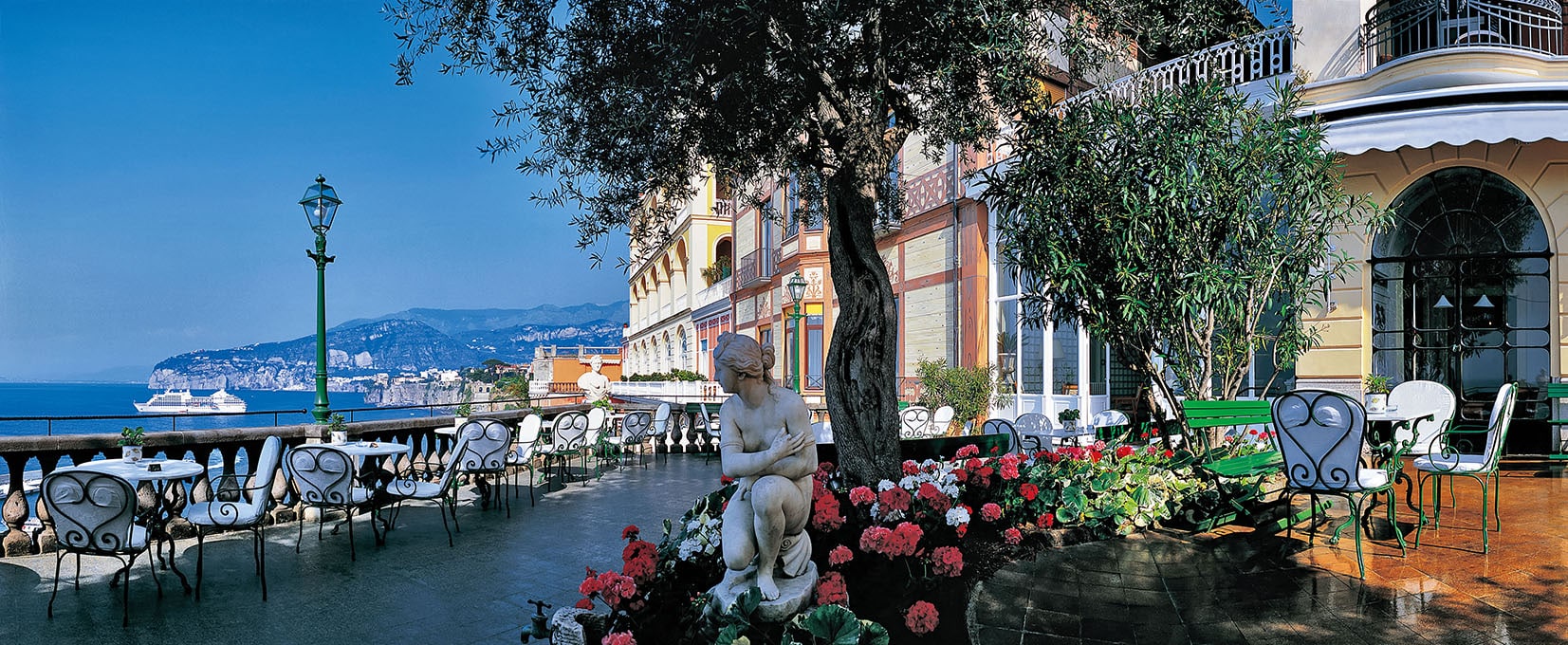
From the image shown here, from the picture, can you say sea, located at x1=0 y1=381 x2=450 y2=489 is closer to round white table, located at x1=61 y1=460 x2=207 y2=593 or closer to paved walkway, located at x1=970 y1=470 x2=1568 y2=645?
round white table, located at x1=61 y1=460 x2=207 y2=593

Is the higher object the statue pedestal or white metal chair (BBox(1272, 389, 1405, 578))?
white metal chair (BBox(1272, 389, 1405, 578))

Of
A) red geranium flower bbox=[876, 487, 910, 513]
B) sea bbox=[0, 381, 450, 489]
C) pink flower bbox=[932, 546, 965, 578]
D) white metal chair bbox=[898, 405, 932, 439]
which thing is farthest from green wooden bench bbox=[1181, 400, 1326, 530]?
sea bbox=[0, 381, 450, 489]

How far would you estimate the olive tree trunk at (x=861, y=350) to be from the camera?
4.90 metres

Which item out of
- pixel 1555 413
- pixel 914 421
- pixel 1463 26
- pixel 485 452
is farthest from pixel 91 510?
pixel 1463 26

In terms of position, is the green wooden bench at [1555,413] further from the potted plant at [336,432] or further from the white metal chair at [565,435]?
the potted plant at [336,432]

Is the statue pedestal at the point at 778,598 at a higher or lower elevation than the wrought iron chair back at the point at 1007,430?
lower

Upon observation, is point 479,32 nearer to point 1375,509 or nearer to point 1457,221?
point 1375,509

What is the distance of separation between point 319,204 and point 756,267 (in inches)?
610

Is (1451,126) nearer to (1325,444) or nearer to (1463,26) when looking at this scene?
(1463,26)

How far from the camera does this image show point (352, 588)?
5.26 m

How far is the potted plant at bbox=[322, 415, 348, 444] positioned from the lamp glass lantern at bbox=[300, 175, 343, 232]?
1.91m

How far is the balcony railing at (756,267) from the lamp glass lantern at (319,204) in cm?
1405

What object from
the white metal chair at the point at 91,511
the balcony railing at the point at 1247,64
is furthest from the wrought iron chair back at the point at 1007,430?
the white metal chair at the point at 91,511

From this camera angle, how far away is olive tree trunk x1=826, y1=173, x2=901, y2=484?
4.90 metres
